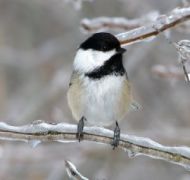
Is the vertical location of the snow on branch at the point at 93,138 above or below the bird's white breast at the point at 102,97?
below

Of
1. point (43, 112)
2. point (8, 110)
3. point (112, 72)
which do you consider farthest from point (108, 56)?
point (8, 110)

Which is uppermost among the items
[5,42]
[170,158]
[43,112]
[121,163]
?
[5,42]

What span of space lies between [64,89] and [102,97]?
2.12 m

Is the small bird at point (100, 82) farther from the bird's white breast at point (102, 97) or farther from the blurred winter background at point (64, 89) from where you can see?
the blurred winter background at point (64, 89)

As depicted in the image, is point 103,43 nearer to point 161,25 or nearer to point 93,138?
point 161,25

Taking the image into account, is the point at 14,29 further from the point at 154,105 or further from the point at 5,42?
the point at 154,105

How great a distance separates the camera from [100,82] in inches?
95.2

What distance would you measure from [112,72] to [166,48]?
7.24ft

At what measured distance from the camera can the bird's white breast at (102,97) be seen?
2424mm

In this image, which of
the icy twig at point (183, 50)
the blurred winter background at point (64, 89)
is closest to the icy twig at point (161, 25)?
the icy twig at point (183, 50)

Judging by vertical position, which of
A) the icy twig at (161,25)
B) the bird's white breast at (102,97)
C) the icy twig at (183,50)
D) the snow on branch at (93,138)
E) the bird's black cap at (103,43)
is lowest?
the snow on branch at (93,138)

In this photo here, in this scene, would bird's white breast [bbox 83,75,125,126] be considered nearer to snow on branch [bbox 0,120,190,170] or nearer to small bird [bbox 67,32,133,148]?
small bird [bbox 67,32,133,148]

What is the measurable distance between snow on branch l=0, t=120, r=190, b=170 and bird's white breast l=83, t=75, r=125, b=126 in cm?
51

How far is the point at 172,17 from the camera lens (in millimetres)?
2078
